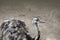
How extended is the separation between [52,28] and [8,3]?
0.50 m

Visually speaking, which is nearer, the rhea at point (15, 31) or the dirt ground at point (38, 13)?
the rhea at point (15, 31)

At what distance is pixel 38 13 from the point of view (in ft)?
6.75

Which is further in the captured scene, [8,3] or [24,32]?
[8,3]

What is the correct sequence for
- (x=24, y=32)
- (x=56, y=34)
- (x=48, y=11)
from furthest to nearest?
1. (x=48, y=11)
2. (x=56, y=34)
3. (x=24, y=32)

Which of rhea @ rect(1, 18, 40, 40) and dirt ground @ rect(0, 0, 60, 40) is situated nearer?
rhea @ rect(1, 18, 40, 40)

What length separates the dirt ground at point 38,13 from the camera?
1931 mm

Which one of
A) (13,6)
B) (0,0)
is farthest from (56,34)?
(0,0)

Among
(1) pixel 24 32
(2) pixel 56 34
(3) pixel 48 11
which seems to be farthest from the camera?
(3) pixel 48 11

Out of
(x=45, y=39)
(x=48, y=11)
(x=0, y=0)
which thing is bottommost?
(x=45, y=39)

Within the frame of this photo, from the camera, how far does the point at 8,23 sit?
5.89 ft

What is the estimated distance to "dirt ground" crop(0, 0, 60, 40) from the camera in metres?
1.93

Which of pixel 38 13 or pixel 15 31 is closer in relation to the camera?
pixel 15 31

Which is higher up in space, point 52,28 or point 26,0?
point 26,0

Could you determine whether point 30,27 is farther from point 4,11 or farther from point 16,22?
point 4,11
